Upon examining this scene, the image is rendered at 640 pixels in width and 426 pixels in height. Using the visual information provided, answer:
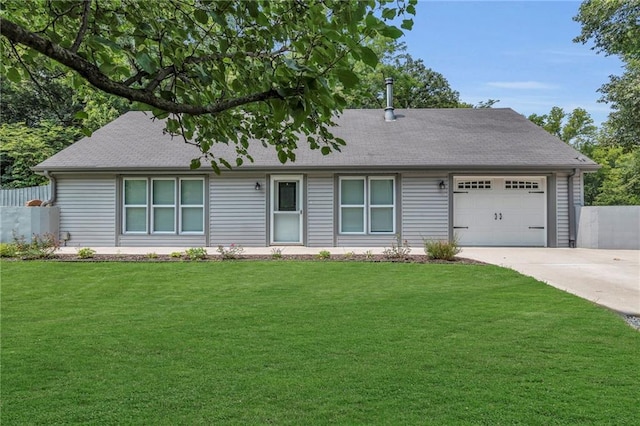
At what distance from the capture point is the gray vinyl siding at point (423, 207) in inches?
465

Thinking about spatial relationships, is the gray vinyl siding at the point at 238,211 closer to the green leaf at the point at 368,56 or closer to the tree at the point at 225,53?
the tree at the point at 225,53

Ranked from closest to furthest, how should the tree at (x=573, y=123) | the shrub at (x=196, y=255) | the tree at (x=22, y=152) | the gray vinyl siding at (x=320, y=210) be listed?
1. the shrub at (x=196, y=255)
2. the gray vinyl siding at (x=320, y=210)
3. the tree at (x=22, y=152)
4. the tree at (x=573, y=123)

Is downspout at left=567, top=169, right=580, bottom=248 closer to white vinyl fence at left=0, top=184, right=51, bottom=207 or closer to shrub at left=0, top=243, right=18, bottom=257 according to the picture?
shrub at left=0, top=243, right=18, bottom=257

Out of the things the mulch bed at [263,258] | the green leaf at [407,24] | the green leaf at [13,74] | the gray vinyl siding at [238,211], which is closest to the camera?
the green leaf at [407,24]

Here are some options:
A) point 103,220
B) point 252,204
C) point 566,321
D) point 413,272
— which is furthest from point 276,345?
point 103,220

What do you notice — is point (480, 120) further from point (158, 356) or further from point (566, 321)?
point (158, 356)

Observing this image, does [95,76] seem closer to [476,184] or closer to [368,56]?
[368,56]

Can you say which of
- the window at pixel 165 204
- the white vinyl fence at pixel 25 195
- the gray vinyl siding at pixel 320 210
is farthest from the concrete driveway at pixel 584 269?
the white vinyl fence at pixel 25 195

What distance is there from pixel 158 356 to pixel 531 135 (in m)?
13.4

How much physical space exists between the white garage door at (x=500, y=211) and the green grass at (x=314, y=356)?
5801 mm

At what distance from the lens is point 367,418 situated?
2521mm

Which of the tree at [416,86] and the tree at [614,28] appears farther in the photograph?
the tree at [416,86]

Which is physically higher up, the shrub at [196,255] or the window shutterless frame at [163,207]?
the window shutterless frame at [163,207]

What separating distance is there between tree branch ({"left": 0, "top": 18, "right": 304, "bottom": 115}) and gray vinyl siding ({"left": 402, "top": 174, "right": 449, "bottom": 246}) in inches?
400
